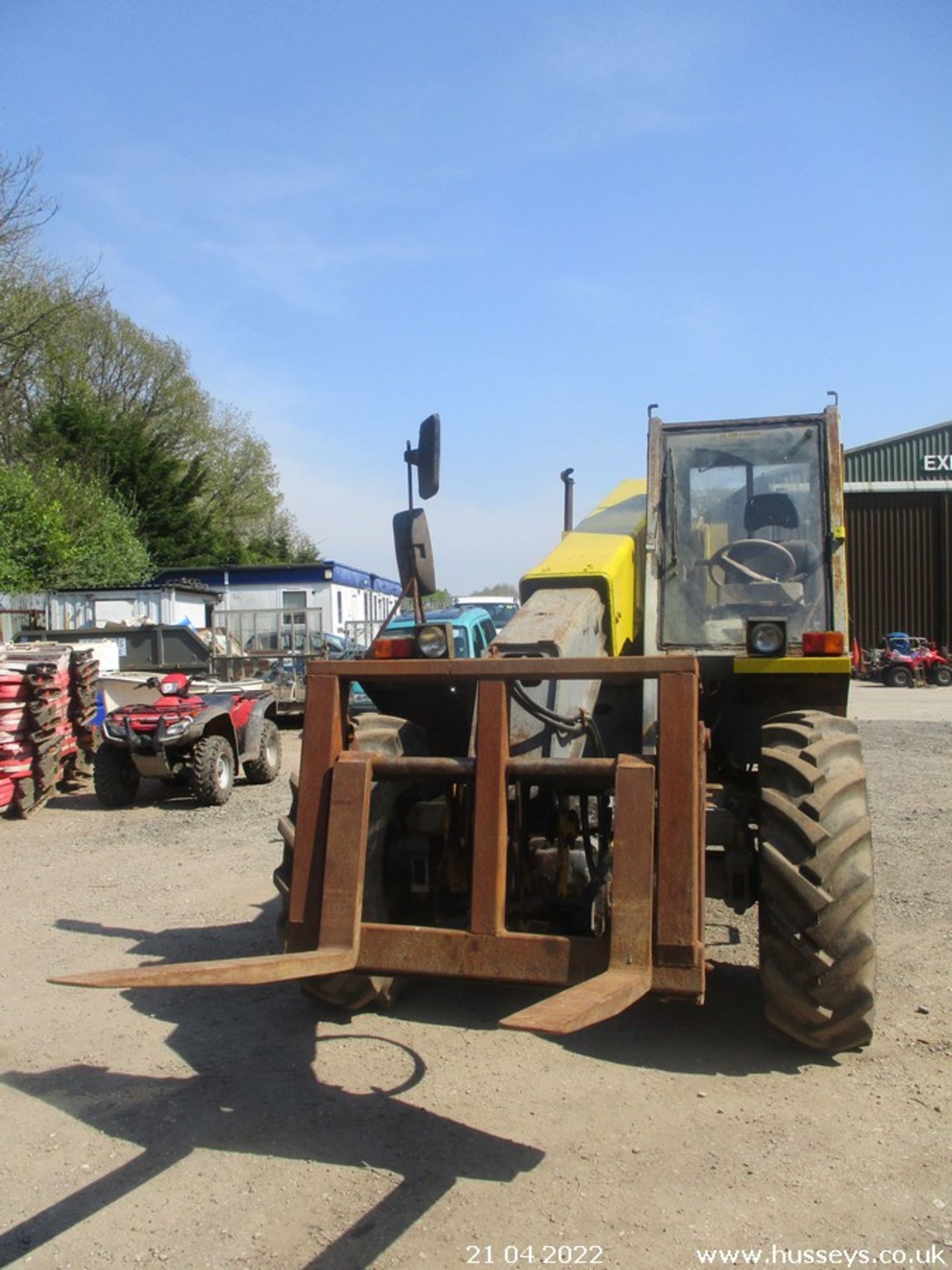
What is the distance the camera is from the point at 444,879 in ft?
14.7

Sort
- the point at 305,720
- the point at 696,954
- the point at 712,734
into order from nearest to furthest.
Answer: the point at 696,954, the point at 305,720, the point at 712,734

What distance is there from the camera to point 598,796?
455 cm

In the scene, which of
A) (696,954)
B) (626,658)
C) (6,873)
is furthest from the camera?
(6,873)

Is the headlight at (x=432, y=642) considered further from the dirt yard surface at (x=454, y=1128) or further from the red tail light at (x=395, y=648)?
the dirt yard surface at (x=454, y=1128)

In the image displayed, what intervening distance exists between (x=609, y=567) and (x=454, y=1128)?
108 inches

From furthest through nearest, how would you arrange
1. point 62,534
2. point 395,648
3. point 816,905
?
1. point 62,534
2. point 395,648
3. point 816,905

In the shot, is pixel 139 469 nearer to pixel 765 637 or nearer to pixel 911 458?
pixel 911 458

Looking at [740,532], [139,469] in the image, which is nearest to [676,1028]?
[740,532]

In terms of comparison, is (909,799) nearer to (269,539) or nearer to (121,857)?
(121,857)

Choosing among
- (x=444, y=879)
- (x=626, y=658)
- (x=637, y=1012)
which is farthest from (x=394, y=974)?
(x=637, y=1012)

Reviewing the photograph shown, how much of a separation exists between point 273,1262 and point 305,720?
186cm

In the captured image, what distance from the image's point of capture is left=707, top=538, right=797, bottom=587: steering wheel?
19.1ft

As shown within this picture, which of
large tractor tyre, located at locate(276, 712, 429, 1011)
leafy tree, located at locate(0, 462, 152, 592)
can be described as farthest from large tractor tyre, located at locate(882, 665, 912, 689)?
large tractor tyre, located at locate(276, 712, 429, 1011)

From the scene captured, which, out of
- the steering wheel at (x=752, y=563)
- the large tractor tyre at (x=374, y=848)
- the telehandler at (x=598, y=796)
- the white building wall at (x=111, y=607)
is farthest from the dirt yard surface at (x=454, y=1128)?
the white building wall at (x=111, y=607)
